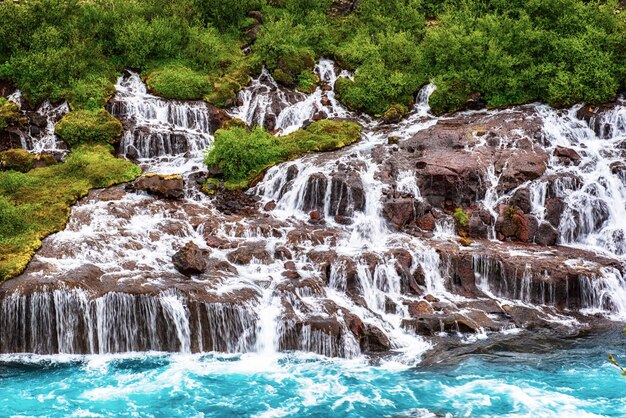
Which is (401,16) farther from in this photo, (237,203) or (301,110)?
(237,203)

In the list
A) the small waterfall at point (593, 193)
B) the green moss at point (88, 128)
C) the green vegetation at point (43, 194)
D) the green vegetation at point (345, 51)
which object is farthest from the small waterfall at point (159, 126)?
the small waterfall at point (593, 193)

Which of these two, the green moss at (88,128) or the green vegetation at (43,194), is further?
the green moss at (88,128)

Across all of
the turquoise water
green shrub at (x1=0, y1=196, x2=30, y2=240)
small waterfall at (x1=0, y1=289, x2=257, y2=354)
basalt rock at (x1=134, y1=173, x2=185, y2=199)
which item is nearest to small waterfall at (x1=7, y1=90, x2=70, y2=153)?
basalt rock at (x1=134, y1=173, x2=185, y2=199)

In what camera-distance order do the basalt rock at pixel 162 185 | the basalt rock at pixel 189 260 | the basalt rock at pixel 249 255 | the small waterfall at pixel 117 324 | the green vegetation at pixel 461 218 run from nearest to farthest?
the small waterfall at pixel 117 324, the basalt rock at pixel 189 260, the basalt rock at pixel 249 255, the green vegetation at pixel 461 218, the basalt rock at pixel 162 185

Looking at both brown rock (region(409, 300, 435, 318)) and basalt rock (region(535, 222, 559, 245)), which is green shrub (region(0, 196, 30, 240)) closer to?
brown rock (region(409, 300, 435, 318))

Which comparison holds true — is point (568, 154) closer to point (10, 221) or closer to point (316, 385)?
point (316, 385)

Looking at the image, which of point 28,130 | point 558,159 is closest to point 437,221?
point 558,159

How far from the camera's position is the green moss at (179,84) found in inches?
1209

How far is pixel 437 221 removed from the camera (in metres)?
23.3

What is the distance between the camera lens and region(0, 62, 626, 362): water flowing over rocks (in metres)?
18.0

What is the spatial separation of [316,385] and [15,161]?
17416mm

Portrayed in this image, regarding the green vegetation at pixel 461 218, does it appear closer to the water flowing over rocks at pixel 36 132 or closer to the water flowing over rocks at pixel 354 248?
the water flowing over rocks at pixel 354 248

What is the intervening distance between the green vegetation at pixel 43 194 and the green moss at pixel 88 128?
0.54 meters

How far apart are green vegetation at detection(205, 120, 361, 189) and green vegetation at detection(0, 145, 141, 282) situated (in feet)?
12.8
